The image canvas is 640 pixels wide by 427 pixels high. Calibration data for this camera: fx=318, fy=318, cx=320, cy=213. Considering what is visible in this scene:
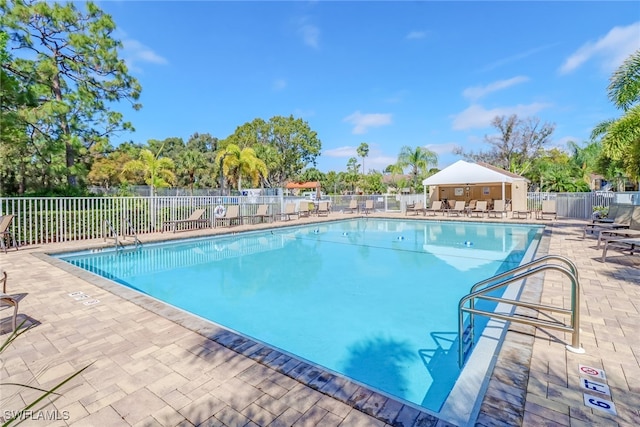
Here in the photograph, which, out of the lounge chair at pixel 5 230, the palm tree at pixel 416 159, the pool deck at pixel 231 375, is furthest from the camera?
the palm tree at pixel 416 159

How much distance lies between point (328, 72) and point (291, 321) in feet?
74.3

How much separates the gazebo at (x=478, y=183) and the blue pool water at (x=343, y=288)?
7389 mm

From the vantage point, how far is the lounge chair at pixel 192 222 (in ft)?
39.8

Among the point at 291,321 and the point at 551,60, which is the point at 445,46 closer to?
the point at 551,60

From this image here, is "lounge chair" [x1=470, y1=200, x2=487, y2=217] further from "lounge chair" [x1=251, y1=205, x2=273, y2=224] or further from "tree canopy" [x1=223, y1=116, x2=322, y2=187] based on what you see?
"tree canopy" [x1=223, y1=116, x2=322, y2=187]

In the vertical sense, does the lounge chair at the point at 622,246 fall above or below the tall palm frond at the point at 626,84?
below

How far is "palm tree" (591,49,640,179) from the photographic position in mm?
8812

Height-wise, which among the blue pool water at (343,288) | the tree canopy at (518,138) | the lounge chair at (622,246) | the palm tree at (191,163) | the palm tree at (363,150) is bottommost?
the blue pool water at (343,288)

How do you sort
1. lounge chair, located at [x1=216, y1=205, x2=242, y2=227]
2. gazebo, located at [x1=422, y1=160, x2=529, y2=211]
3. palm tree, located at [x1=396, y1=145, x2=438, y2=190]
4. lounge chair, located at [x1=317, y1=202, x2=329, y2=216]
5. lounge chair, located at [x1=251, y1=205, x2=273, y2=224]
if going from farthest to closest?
palm tree, located at [x1=396, y1=145, x2=438, y2=190], lounge chair, located at [x1=317, y1=202, x2=329, y2=216], gazebo, located at [x1=422, y1=160, x2=529, y2=211], lounge chair, located at [x1=251, y1=205, x2=273, y2=224], lounge chair, located at [x1=216, y1=205, x2=242, y2=227]

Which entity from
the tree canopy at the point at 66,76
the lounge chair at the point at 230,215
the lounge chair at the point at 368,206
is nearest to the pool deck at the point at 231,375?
the lounge chair at the point at 230,215

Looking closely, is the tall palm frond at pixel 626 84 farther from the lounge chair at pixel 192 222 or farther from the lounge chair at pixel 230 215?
the lounge chair at pixel 192 222

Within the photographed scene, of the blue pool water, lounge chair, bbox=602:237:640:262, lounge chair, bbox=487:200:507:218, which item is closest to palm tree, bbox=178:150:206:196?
the blue pool water

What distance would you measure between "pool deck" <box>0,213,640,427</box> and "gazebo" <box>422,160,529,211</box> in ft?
55.6

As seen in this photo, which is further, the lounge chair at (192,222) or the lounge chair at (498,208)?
the lounge chair at (498,208)
